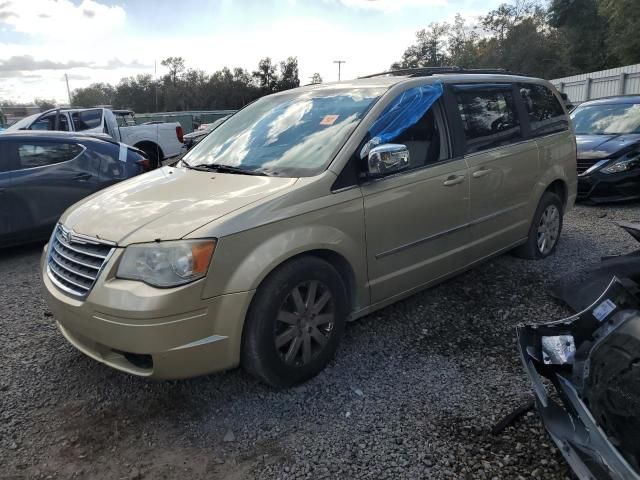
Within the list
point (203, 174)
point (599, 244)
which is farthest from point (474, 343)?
point (599, 244)

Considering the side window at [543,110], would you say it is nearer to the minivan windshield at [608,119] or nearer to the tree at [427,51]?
the minivan windshield at [608,119]

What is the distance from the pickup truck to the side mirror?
33.2ft

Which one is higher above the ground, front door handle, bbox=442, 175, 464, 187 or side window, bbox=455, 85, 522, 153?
side window, bbox=455, 85, 522, 153

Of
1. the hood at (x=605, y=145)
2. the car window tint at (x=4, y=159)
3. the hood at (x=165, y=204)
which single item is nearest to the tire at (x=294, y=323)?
the hood at (x=165, y=204)

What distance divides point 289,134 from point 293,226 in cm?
96

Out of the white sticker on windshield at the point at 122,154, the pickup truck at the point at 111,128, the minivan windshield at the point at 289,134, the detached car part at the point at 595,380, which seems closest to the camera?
the detached car part at the point at 595,380

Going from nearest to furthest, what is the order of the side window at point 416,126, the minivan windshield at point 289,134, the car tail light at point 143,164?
the minivan windshield at point 289,134 < the side window at point 416,126 < the car tail light at point 143,164

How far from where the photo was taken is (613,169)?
7.41 m

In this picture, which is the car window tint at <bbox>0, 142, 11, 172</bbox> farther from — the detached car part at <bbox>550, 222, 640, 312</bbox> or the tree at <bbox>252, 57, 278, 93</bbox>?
the tree at <bbox>252, 57, 278, 93</bbox>

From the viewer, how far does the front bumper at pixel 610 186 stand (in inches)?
292

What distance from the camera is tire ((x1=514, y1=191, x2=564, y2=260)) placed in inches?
196

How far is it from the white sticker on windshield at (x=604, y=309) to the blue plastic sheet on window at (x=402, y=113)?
5.38ft

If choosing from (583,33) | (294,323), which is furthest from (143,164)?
(583,33)

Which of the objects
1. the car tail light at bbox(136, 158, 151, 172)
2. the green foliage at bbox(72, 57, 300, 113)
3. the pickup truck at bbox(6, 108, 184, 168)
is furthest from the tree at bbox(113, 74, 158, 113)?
the car tail light at bbox(136, 158, 151, 172)
